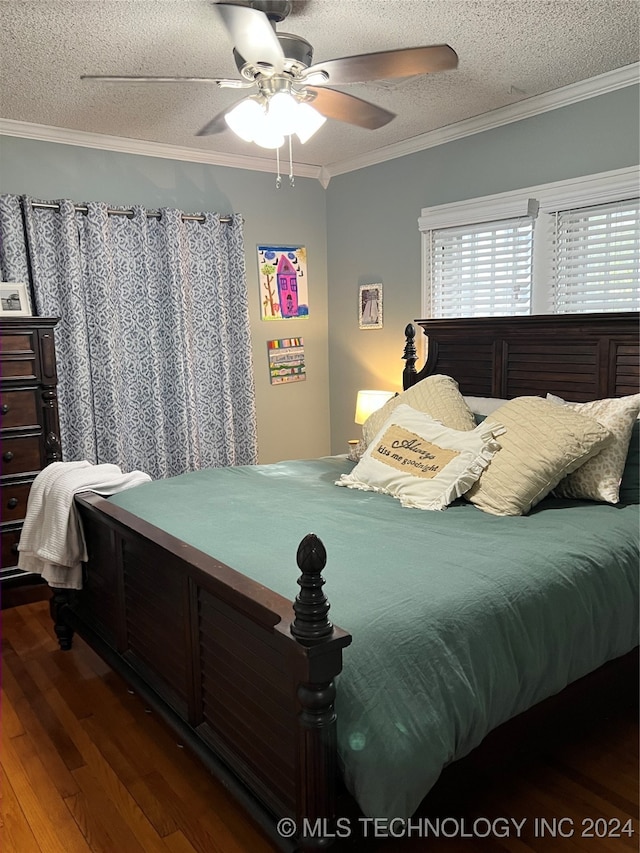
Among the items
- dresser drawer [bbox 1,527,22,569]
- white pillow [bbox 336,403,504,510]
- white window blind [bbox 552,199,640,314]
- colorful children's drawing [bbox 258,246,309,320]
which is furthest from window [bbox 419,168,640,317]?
dresser drawer [bbox 1,527,22,569]

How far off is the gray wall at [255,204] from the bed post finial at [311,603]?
10.4ft

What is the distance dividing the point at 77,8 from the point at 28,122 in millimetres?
1444

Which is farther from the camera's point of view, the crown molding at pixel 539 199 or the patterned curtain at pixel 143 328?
the patterned curtain at pixel 143 328

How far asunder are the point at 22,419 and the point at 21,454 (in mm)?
176

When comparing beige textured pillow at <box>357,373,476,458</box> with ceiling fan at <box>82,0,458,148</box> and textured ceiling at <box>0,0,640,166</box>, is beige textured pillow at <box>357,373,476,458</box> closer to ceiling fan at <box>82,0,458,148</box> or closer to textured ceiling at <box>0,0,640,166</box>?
ceiling fan at <box>82,0,458,148</box>

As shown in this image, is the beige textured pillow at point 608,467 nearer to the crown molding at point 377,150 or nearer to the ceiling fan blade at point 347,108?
the ceiling fan blade at point 347,108

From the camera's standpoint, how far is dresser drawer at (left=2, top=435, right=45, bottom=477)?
3262mm

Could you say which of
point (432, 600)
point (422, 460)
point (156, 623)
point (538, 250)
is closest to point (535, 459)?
point (422, 460)

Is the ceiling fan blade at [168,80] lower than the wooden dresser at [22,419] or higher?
higher

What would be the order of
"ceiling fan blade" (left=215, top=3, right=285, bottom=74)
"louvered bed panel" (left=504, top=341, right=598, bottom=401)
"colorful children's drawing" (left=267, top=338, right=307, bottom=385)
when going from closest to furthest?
"ceiling fan blade" (left=215, top=3, right=285, bottom=74), "louvered bed panel" (left=504, top=341, right=598, bottom=401), "colorful children's drawing" (left=267, top=338, right=307, bottom=385)

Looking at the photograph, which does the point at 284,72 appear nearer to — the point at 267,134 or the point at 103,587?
the point at 267,134

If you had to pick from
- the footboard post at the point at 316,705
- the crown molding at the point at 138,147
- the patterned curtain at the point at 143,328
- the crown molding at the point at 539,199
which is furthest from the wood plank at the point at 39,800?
the crown molding at the point at 539,199

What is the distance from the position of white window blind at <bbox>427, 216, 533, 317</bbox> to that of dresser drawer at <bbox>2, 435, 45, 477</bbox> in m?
2.41

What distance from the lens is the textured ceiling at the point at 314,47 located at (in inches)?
92.4
